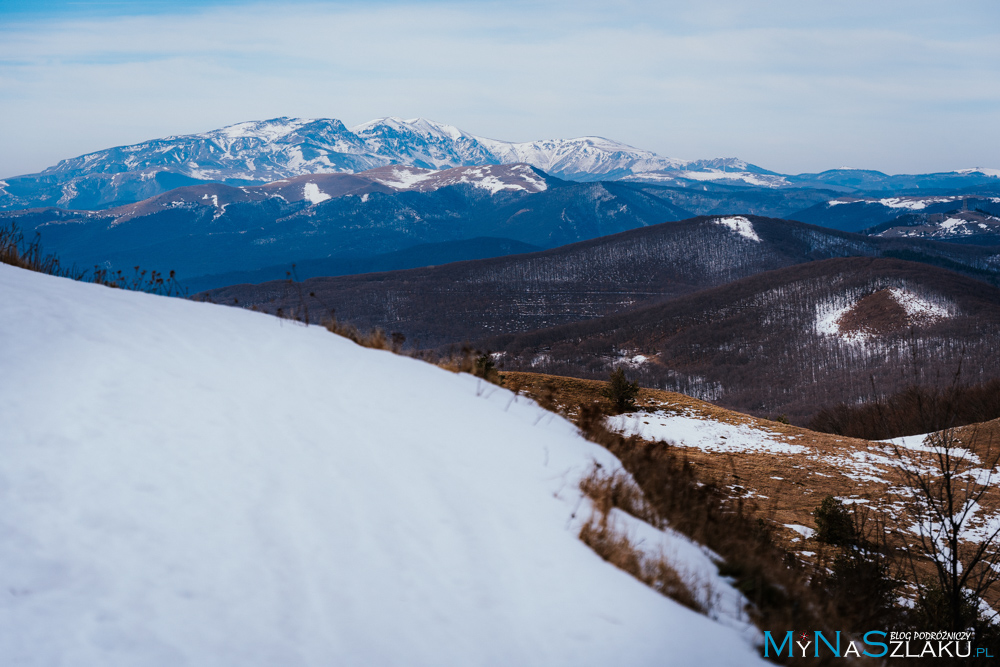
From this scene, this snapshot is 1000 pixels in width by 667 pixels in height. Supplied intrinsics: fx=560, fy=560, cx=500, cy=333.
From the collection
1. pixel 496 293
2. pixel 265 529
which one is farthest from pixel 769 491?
pixel 496 293

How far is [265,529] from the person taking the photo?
3227 millimetres

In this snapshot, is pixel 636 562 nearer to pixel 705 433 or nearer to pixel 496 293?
pixel 705 433

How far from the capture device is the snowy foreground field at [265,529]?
261cm

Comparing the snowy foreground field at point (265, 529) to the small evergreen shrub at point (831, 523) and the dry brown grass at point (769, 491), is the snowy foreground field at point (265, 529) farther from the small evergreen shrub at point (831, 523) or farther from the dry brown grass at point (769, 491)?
the small evergreen shrub at point (831, 523)

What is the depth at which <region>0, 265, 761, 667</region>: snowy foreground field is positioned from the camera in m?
2.61

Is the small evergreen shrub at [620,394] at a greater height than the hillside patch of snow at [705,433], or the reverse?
the small evergreen shrub at [620,394]

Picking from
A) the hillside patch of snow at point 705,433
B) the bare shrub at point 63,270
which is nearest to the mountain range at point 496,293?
the hillside patch of snow at point 705,433

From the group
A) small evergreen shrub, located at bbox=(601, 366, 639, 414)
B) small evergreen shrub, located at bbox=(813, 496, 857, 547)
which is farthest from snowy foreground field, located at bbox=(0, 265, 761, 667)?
small evergreen shrub, located at bbox=(601, 366, 639, 414)

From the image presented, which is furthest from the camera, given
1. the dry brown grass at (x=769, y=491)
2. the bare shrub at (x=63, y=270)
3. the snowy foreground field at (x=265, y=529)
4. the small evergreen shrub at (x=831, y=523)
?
the small evergreen shrub at (x=831, y=523)

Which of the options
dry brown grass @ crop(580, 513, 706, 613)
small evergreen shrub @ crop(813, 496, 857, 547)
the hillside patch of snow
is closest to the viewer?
dry brown grass @ crop(580, 513, 706, 613)

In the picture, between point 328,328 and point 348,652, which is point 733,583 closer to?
point 348,652

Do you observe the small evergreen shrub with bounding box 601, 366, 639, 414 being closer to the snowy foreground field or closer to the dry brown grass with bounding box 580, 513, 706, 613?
the snowy foreground field

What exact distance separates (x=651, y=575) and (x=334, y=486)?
2.22m

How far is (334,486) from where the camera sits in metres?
3.80
